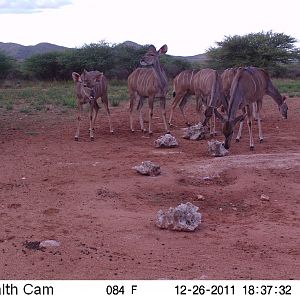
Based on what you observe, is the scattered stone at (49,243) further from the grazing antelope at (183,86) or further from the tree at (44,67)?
the tree at (44,67)

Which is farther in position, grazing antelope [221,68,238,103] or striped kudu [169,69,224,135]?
grazing antelope [221,68,238,103]

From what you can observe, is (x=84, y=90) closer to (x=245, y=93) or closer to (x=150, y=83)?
(x=150, y=83)

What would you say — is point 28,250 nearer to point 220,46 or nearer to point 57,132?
point 57,132

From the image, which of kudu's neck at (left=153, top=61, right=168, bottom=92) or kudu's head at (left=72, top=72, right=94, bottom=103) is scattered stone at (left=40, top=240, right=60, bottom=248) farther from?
kudu's neck at (left=153, top=61, right=168, bottom=92)

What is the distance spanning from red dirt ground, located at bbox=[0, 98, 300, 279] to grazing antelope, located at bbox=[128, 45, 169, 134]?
1.51 m

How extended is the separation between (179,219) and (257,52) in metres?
31.0

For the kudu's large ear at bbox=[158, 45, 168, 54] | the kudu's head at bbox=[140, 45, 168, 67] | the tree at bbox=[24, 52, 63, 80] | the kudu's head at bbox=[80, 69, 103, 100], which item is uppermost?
the kudu's large ear at bbox=[158, 45, 168, 54]

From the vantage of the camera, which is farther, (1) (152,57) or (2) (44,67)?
(2) (44,67)

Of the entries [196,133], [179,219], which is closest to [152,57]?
[196,133]

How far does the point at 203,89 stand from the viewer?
545 inches

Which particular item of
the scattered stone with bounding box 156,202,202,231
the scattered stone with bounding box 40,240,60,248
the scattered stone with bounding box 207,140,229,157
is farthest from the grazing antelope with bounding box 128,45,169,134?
the scattered stone with bounding box 40,240,60,248

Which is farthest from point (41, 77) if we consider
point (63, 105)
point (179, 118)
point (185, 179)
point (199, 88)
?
point (185, 179)

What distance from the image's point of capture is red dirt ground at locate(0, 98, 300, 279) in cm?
582

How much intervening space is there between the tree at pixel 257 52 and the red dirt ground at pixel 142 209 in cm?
2421
